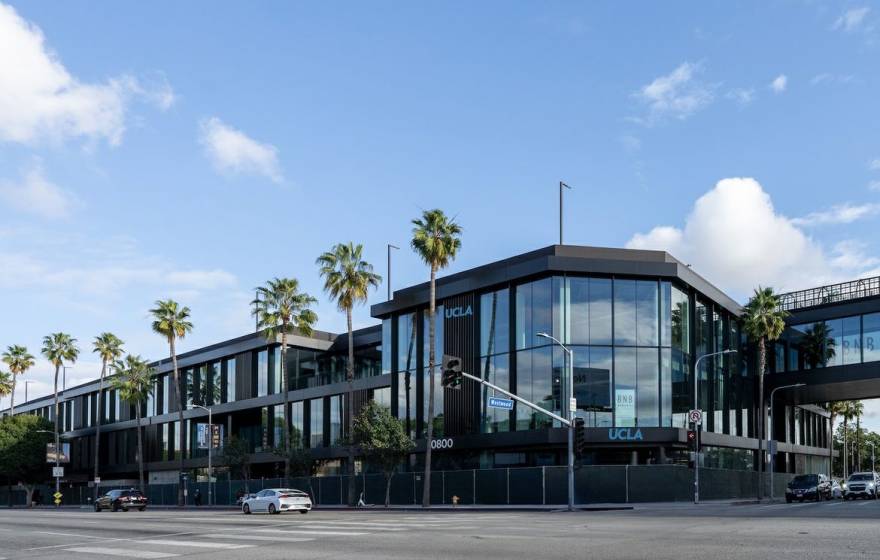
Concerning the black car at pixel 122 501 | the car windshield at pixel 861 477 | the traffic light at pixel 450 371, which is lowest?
the black car at pixel 122 501

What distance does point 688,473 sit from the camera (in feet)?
173

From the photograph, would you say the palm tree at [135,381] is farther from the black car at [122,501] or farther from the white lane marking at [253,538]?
the white lane marking at [253,538]

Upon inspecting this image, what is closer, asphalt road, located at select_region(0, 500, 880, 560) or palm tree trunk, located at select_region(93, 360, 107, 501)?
asphalt road, located at select_region(0, 500, 880, 560)

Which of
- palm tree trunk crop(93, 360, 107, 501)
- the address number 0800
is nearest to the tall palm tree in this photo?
palm tree trunk crop(93, 360, 107, 501)

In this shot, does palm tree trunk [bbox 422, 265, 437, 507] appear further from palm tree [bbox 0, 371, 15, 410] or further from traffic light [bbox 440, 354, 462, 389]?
palm tree [bbox 0, 371, 15, 410]

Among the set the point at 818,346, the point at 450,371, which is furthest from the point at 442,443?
the point at 818,346

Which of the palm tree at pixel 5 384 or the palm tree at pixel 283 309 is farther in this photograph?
the palm tree at pixel 5 384

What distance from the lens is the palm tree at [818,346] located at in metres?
67.2

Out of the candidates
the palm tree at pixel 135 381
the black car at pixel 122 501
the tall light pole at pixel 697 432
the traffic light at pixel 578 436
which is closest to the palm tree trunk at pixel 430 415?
the traffic light at pixel 578 436

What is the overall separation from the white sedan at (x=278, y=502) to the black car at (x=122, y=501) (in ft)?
67.6

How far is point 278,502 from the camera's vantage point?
43.8 meters

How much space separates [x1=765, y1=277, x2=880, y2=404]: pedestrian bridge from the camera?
209 feet

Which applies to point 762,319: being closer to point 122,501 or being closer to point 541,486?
point 541,486

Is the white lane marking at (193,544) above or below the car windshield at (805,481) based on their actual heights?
above
